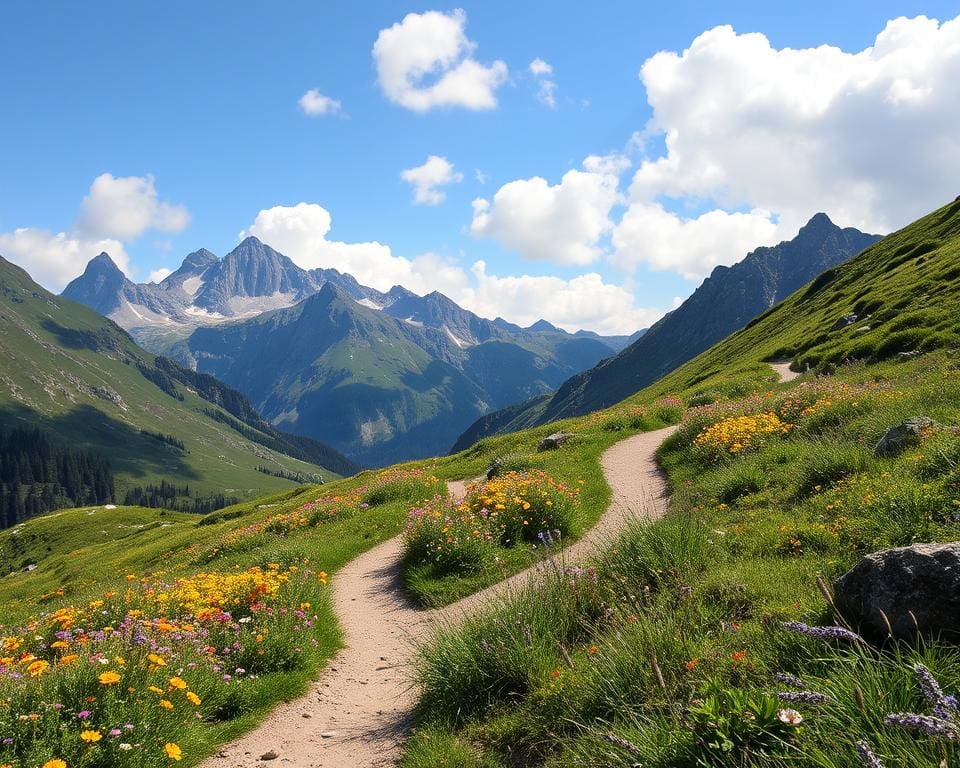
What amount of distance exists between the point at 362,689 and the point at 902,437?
1119 cm

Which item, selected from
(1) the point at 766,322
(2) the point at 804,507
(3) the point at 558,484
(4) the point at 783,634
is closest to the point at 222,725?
(4) the point at 783,634

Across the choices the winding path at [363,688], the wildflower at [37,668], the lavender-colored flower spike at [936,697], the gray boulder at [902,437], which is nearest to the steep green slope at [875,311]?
the gray boulder at [902,437]

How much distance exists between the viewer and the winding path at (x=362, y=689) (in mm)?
7160

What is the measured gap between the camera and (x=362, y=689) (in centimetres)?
908

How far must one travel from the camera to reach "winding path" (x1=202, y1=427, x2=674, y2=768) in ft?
23.5

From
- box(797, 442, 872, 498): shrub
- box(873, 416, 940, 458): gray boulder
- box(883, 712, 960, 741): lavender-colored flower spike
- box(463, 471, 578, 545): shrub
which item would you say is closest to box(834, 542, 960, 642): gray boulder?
box(883, 712, 960, 741): lavender-colored flower spike

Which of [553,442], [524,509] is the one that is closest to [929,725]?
[524,509]

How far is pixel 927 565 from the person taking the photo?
5.16 m

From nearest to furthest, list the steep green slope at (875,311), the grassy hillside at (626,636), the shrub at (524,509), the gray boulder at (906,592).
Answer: the grassy hillside at (626,636)
the gray boulder at (906,592)
the shrub at (524,509)
the steep green slope at (875,311)

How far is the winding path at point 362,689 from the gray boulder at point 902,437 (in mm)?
4889

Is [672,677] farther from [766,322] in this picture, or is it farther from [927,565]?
[766,322]

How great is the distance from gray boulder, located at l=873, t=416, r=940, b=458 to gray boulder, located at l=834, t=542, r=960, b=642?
638cm

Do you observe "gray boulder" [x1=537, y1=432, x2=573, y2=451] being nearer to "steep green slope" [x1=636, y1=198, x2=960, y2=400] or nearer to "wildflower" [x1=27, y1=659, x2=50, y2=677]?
"steep green slope" [x1=636, y1=198, x2=960, y2=400]

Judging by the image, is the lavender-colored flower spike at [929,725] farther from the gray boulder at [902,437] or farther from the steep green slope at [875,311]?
the steep green slope at [875,311]
